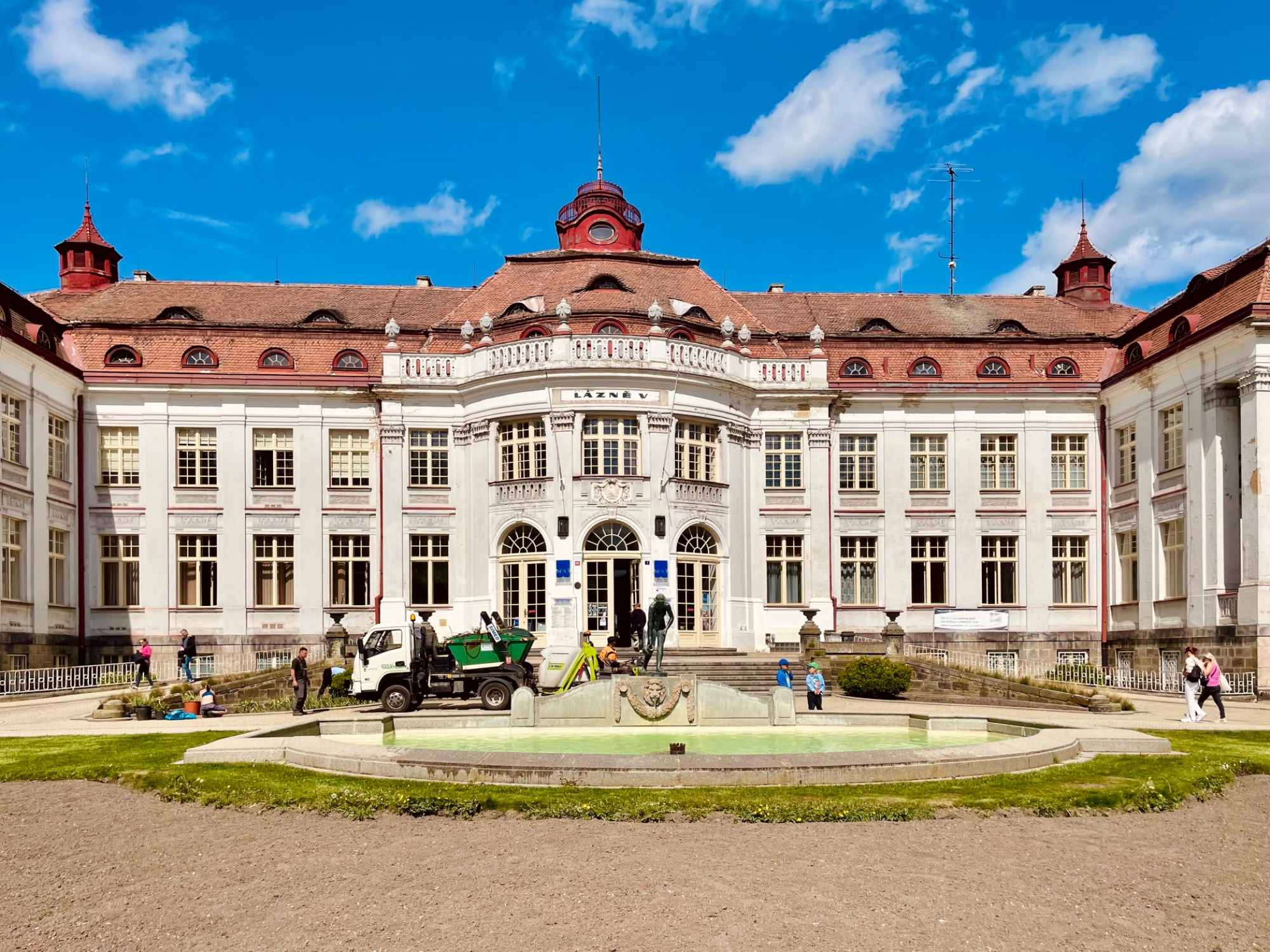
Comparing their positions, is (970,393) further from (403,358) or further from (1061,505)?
(403,358)

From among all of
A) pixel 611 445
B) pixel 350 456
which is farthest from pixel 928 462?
pixel 350 456

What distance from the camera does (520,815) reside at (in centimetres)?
1259

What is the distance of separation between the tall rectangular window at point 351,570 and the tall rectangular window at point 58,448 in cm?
877

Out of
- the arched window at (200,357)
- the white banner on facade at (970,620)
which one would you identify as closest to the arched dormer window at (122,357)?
the arched window at (200,357)

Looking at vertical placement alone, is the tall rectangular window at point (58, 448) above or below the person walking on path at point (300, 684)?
above

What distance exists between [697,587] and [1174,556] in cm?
1472

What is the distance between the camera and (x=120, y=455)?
132 feet

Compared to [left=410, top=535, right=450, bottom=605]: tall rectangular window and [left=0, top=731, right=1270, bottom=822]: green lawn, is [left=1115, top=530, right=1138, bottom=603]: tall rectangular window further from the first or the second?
[left=0, top=731, right=1270, bottom=822]: green lawn

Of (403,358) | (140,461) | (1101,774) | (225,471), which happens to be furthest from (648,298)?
(1101,774)

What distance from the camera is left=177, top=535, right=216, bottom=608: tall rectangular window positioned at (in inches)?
1570

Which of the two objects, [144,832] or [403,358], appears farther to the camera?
[403,358]

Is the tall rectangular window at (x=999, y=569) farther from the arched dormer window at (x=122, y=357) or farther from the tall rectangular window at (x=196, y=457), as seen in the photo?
the arched dormer window at (x=122, y=357)

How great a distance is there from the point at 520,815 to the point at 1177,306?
1292 inches

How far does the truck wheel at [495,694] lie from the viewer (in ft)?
82.1
